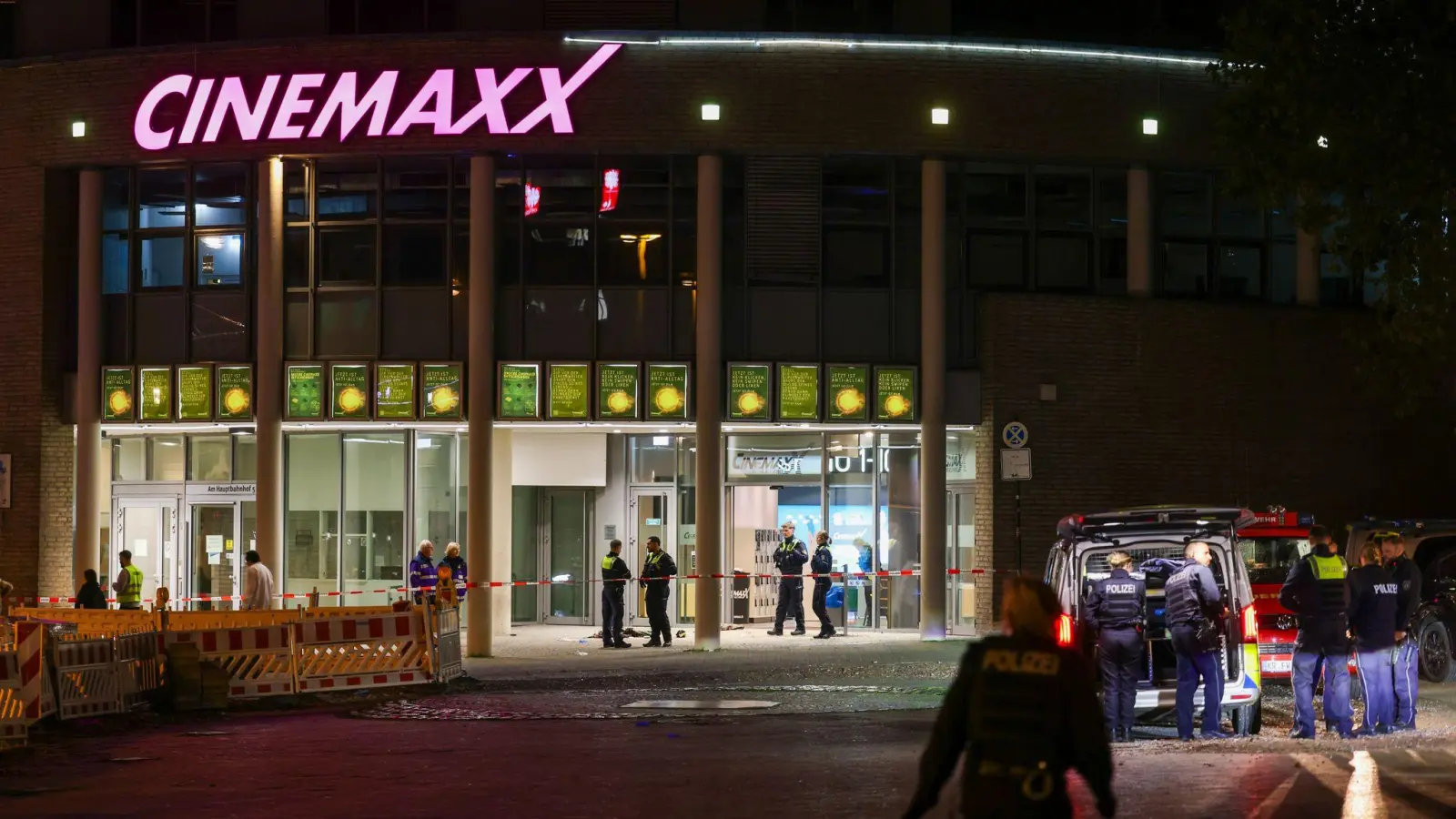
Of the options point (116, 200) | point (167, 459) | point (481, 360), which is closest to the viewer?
point (481, 360)

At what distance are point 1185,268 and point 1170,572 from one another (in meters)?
13.8

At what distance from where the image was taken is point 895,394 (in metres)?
27.6

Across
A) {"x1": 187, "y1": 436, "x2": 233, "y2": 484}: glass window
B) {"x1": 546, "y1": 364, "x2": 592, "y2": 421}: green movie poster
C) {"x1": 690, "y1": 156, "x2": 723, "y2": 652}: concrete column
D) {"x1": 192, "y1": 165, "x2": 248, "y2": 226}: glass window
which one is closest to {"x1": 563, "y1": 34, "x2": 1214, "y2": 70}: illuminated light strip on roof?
{"x1": 690, "y1": 156, "x2": 723, "y2": 652}: concrete column

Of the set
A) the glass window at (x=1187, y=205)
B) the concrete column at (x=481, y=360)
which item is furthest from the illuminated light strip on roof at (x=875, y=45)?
the concrete column at (x=481, y=360)

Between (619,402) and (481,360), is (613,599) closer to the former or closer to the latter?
(619,402)

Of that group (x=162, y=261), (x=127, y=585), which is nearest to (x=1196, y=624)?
(x=127, y=585)

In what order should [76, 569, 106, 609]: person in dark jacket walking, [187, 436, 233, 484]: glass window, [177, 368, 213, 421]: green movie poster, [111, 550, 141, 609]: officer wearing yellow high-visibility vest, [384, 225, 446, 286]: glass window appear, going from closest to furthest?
[76, 569, 106, 609]: person in dark jacket walking < [111, 550, 141, 609]: officer wearing yellow high-visibility vest < [384, 225, 446, 286]: glass window < [177, 368, 213, 421]: green movie poster < [187, 436, 233, 484]: glass window

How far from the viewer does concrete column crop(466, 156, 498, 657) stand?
87.8ft

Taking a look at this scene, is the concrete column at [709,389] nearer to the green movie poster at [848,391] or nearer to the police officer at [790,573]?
the police officer at [790,573]

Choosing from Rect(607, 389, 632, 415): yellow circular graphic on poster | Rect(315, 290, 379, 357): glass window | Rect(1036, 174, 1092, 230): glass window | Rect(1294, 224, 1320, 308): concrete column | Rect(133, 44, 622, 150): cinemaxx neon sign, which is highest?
Rect(133, 44, 622, 150): cinemaxx neon sign

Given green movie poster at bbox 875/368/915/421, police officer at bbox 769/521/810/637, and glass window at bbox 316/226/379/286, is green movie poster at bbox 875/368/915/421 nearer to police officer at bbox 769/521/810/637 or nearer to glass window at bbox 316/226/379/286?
police officer at bbox 769/521/810/637

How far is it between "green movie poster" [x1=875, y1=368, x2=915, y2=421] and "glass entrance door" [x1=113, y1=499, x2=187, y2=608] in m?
11.6

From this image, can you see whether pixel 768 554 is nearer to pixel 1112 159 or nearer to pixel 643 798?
pixel 1112 159

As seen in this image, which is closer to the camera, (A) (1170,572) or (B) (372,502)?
(A) (1170,572)
